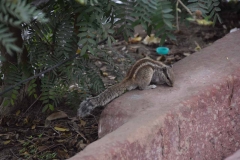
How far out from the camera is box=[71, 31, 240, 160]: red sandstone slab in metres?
3.34

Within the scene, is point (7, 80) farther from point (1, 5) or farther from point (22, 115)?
point (1, 5)

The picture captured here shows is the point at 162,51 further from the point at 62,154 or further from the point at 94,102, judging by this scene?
the point at 62,154

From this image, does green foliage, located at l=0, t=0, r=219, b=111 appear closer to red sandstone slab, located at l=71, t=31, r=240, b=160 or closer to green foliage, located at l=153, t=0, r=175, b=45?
green foliage, located at l=153, t=0, r=175, b=45

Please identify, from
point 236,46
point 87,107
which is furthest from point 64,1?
point 236,46

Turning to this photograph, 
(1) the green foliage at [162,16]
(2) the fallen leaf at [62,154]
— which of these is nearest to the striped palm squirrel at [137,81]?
(2) the fallen leaf at [62,154]

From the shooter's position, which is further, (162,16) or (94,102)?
(94,102)

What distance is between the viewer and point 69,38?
448cm

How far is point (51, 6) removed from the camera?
14.1 ft

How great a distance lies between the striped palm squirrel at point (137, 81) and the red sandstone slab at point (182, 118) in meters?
0.12

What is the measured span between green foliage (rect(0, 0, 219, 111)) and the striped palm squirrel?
0.31m

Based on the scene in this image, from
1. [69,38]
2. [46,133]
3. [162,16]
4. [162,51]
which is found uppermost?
[162,16]

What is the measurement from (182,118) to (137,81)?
0.86 metres

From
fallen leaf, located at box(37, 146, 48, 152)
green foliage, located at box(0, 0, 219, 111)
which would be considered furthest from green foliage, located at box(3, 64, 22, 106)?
fallen leaf, located at box(37, 146, 48, 152)

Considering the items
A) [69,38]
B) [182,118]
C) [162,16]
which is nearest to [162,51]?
[69,38]
